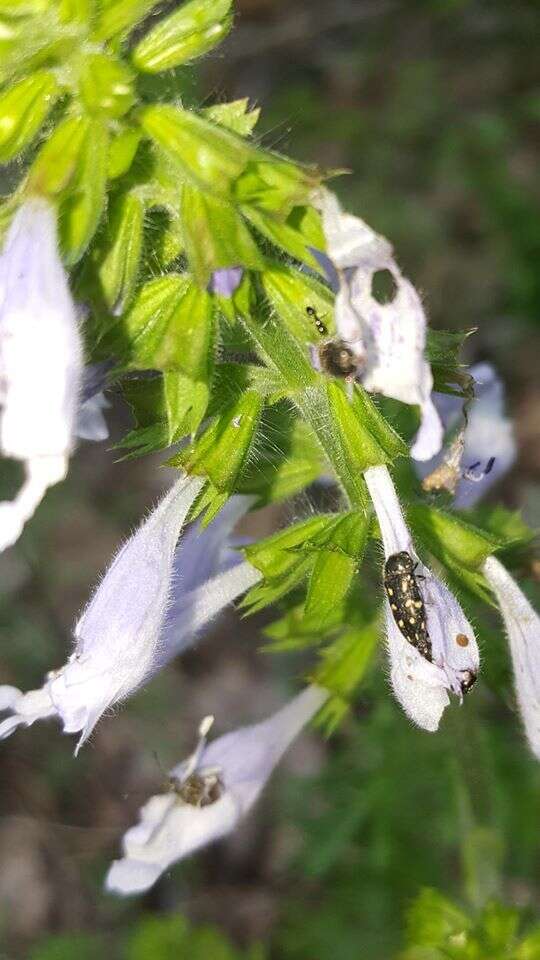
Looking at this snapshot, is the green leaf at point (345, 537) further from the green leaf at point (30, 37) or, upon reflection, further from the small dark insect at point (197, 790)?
the green leaf at point (30, 37)

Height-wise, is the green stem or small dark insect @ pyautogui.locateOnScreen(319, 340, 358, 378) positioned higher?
small dark insect @ pyautogui.locateOnScreen(319, 340, 358, 378)

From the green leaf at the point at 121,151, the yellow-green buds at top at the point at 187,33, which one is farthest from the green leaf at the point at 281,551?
the yellow-green buds at top at the point at 187,33

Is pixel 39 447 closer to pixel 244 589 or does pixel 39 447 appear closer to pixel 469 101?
pixel 244 589

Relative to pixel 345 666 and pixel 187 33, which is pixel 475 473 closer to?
pixel 345 666

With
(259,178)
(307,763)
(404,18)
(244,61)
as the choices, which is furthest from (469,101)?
(259,178)

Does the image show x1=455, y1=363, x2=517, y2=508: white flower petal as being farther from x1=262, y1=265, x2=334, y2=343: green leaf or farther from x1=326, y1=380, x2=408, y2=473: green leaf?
x1=262, y1=265, x2=334, y2=343: green leaf

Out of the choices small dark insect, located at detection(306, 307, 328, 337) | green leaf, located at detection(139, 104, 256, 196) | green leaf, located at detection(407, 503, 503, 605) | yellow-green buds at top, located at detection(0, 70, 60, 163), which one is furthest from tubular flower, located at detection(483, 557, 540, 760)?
yellow-green buds at top, located at detection(0, 70, 60, 163)

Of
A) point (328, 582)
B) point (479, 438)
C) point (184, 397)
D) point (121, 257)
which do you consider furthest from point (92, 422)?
point (479, 438)
